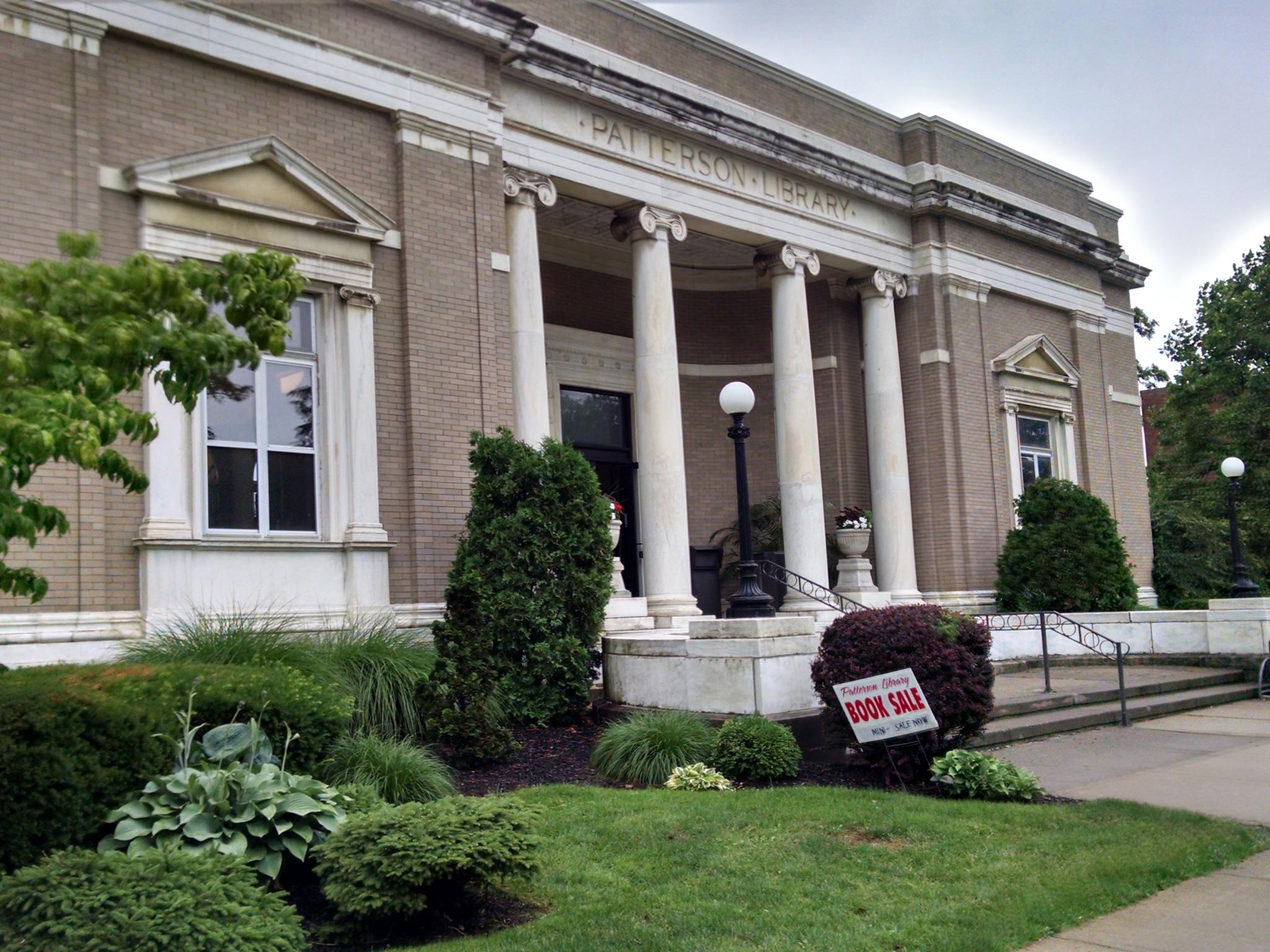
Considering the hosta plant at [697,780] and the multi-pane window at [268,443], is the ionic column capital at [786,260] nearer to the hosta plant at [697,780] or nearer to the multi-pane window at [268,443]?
the multi-pane window at [268,443]

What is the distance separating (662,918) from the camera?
557 centimetres

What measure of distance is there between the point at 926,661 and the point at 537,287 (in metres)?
7.68

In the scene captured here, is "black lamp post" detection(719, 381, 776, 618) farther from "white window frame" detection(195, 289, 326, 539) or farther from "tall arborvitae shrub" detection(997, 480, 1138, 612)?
"tall arborvitae shrub" detection(997, 480, 1138, 612)

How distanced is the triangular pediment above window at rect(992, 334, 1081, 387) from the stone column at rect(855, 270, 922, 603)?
2.54m

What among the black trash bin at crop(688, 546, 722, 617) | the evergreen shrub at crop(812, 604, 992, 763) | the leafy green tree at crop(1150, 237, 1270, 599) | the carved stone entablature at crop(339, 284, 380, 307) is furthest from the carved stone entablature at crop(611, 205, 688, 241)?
the leafy green tree at crop(1150, 237, 1270, 599)

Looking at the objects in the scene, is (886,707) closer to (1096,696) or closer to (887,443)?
(1096,696)

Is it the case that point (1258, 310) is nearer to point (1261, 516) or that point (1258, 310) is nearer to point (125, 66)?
point (1261, 516)

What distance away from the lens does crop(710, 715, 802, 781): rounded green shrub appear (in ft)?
29.0

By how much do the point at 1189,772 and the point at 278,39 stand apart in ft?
36.5

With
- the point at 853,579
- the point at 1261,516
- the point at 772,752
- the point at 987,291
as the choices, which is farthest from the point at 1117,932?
the point at 1261,516

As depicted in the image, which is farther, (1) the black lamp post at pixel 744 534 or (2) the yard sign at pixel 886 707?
(1) the black lamp post at pixel 744 534

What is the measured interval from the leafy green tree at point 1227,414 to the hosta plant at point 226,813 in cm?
2364

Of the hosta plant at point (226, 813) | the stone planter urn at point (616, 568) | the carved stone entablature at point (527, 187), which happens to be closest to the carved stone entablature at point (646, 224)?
the carved stone entablature at point (527, 187)

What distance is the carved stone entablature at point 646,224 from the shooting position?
52.5 ft
